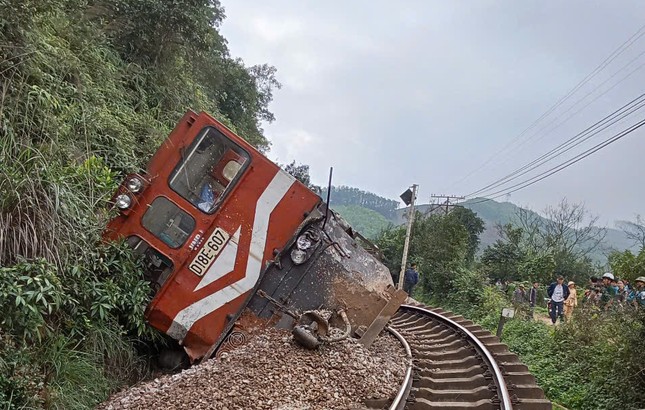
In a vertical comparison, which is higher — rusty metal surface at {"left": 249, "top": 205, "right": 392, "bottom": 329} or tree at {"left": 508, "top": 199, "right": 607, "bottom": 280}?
tree at {"left": 508, "top": 199, "right": 607, "bottom": 280}

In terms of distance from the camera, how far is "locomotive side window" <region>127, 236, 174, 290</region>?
6336mm

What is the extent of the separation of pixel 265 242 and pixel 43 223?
2.44m

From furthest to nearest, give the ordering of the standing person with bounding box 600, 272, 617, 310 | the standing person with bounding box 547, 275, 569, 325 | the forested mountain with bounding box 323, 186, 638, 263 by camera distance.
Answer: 1. the forested mountain with bounding box 323, 186, 638, 263
2. the standing person with bounding box 547, 275, 569, 325
3. the standing person with bounding box 600, 272, 617, 310

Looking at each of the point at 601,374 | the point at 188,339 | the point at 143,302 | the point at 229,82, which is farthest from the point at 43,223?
the point at 229,82

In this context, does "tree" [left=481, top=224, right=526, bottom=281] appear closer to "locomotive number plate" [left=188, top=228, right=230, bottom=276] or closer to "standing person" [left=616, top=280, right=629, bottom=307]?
"standing person" [left=616, top=280, right=629, bottom=307]

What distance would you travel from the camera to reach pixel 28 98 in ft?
19.7

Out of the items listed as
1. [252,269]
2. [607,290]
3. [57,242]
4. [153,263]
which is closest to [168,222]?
[153,263]

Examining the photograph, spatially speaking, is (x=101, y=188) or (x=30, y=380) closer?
(x=30, y=380)

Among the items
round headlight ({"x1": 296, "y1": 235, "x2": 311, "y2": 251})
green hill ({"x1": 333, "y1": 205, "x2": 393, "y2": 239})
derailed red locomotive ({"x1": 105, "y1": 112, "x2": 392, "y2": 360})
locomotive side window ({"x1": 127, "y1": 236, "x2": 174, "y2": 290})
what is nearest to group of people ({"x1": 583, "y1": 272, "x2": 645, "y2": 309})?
derailed red locomotive ({"x1": 105, "y1": 112, "x2": 392, "y2": 360})

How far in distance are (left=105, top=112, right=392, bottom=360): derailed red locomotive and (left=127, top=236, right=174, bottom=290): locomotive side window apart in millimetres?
11

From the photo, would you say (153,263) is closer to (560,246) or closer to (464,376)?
(464,376)

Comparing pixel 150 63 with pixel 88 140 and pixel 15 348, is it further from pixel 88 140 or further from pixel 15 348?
pixel 15 348

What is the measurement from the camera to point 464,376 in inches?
244

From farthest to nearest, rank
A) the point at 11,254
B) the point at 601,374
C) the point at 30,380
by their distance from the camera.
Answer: the point at 601,374 → the point at 11,254 → the point at 30,380
